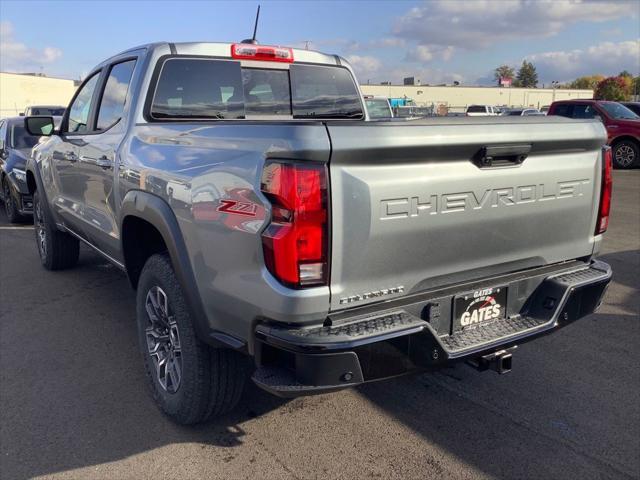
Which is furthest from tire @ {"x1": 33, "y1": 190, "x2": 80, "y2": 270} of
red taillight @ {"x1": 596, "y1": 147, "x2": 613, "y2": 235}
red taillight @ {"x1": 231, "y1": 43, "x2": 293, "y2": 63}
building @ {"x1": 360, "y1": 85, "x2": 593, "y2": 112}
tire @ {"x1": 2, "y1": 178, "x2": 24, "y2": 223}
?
building @ {"x1": 360, "y1": 85, "x2": 593, "y2": 112}

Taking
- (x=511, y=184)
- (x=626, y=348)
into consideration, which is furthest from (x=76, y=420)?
(x=626, y=348)

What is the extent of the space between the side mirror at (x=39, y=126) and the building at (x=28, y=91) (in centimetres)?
4765

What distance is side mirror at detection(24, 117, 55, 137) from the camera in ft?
17.9

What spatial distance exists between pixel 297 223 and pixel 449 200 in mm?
733

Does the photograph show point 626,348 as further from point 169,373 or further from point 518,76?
point 518,76

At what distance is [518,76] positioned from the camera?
13162 cm

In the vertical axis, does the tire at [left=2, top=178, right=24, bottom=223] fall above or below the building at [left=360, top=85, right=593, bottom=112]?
below

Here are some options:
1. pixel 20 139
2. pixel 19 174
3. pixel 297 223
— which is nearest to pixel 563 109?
pixel 20 139

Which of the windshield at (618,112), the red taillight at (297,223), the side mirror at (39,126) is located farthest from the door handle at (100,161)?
the windshield at (618,112)

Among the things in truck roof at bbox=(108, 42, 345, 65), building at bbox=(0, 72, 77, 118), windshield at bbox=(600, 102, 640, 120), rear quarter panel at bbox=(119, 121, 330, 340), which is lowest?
rear quarter panel at bbox=(119, 121, 330, 340)

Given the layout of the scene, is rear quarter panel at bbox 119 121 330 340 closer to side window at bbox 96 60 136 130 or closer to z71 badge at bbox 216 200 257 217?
z71 badge at bbox 216 200 257 217

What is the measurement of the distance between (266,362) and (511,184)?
4.63 feet

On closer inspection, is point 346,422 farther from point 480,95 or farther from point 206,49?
point 480,95

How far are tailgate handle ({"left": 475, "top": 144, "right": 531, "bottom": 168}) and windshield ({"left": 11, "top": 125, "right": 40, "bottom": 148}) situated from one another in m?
8.62
